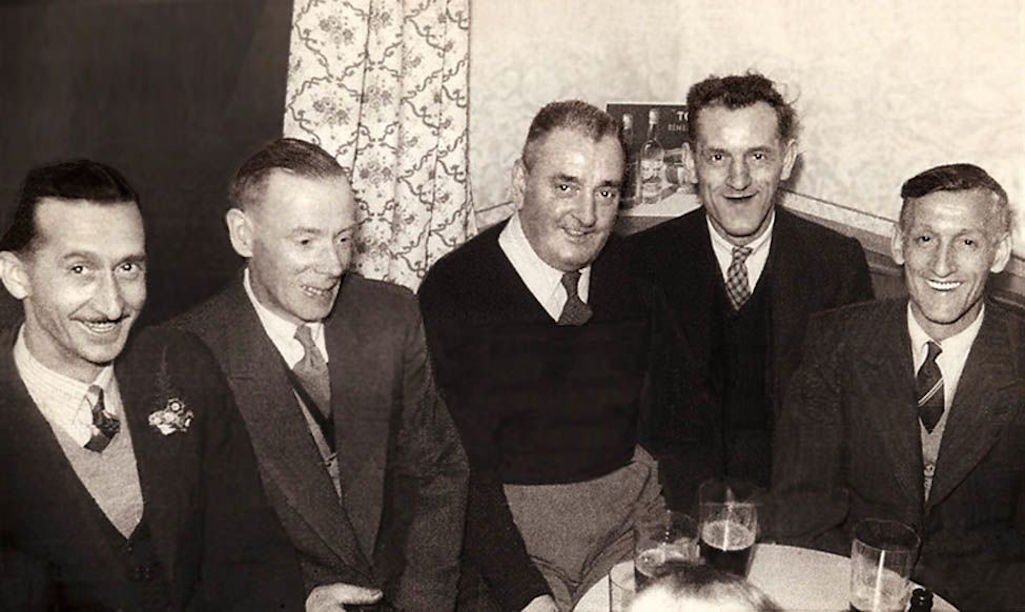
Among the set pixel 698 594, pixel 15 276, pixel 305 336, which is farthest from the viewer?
pixel 305 336

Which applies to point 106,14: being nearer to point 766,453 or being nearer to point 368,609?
point 368,609

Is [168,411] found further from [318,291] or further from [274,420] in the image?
→ [318,291]

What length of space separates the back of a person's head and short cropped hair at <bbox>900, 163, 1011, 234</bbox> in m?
0.90

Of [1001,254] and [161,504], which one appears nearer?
[161,504]

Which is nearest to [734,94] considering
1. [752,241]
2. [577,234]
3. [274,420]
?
[752,241]

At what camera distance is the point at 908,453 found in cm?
171

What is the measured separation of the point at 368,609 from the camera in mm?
1570

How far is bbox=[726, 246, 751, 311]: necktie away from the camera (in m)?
1.86

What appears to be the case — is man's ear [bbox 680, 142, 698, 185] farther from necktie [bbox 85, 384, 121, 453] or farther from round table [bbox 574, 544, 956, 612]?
A: necktie [bbox 85, 384, 121, 453]

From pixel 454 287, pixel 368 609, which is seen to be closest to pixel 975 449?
pixel 454 287

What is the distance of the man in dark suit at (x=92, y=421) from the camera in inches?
50.6

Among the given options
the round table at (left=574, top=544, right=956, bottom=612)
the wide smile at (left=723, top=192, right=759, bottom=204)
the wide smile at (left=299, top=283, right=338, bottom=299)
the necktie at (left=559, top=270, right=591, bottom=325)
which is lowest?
the round table at (left=574, top=544, right=956, bottom=612)

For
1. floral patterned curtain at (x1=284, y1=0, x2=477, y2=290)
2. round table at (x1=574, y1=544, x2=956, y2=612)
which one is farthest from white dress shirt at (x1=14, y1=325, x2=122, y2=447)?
round table at (x1=574, y1=544, x2=956, y2=612)

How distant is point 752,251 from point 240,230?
99cm
